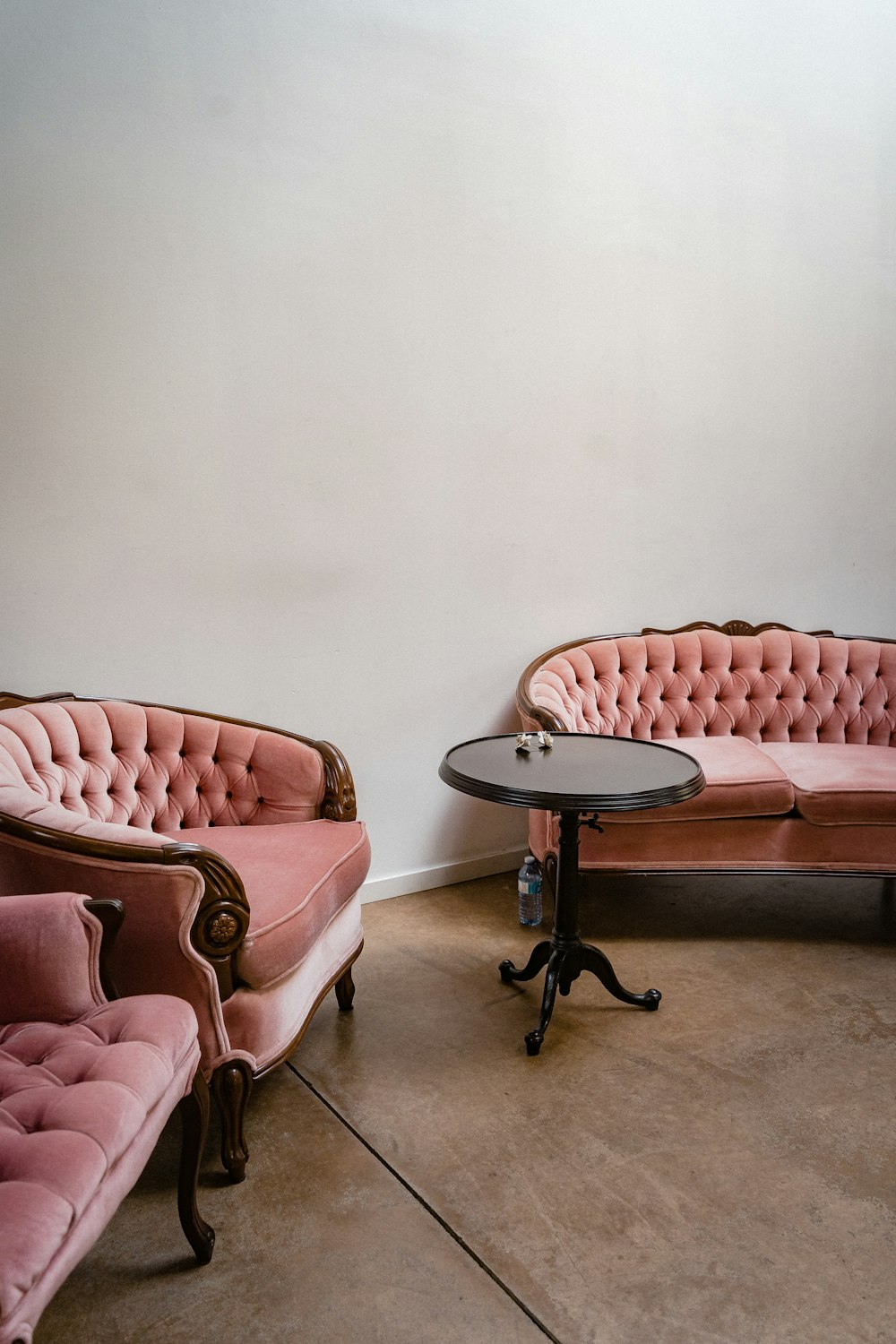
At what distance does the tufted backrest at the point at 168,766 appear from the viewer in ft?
9.07

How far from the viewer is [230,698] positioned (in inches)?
133

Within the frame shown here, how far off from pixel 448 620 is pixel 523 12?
239 cm

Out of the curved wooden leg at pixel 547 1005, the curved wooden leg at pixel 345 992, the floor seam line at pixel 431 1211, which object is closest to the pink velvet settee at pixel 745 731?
the curved wooden leg at pixel 547 1005

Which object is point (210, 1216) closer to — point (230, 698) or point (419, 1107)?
point (419, 1107)

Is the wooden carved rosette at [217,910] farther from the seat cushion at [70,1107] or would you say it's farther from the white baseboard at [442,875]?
the white baseboard at [442,875]

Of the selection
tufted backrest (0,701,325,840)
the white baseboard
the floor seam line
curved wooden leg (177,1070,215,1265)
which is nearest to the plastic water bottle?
the white baseboard

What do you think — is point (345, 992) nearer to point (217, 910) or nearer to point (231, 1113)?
point (231, 1113)

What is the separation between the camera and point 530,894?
349cm

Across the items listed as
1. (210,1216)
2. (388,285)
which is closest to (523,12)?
(388,285)

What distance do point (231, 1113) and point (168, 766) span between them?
1.18m

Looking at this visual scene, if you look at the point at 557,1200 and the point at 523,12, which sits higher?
the point at 523,12

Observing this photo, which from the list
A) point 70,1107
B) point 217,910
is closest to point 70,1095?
point 70,1107

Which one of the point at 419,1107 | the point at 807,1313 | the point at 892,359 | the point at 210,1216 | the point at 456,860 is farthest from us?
the point at 892,359

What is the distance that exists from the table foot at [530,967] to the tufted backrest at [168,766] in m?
0.79
